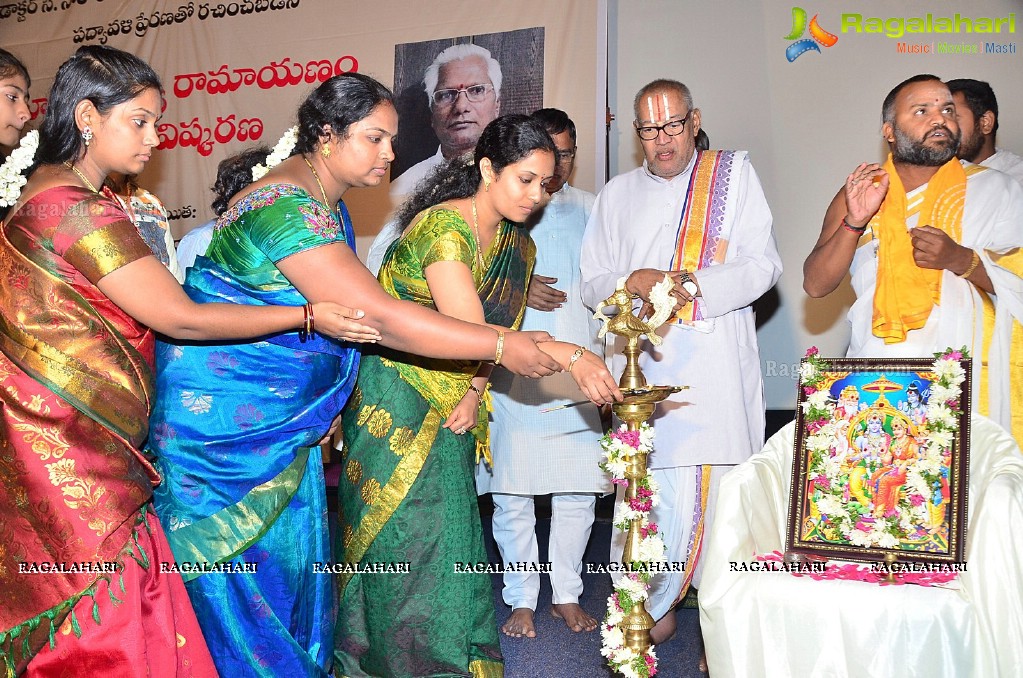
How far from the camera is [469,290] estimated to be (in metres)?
2.48

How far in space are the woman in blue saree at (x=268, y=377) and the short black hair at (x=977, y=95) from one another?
2.84 metres

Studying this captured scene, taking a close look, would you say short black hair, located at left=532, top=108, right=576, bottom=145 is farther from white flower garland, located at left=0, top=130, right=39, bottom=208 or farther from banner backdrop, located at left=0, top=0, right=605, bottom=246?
white flower garland, located at left=0, top=130, right=39, bottom=208

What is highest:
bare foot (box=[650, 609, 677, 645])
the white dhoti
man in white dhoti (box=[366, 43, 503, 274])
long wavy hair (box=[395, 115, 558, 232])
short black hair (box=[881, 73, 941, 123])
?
man in white dhoti (box=[366, 43, 503, 274])

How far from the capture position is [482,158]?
2.71 meters

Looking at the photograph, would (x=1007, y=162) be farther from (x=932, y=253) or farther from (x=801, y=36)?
(x=932, y=253)

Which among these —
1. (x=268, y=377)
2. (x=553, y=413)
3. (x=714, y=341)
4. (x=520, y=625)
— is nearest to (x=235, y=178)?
(x=268, y=377)

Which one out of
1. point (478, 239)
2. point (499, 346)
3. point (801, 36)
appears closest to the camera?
point (499, 346)

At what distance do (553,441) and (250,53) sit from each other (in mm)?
3640

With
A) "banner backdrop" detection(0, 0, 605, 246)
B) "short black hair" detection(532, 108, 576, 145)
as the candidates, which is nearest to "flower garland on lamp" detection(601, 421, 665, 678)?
"short black hair" detection(532, 108, 576, 145)

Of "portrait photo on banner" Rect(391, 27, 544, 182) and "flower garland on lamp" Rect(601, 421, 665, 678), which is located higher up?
"portrait photo on banner" Rect(391, 27, 544, 182)

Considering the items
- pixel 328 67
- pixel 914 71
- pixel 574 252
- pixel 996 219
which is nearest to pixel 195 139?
pixel 328 67

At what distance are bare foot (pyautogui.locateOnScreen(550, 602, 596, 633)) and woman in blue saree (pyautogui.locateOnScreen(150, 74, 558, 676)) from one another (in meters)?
1.34

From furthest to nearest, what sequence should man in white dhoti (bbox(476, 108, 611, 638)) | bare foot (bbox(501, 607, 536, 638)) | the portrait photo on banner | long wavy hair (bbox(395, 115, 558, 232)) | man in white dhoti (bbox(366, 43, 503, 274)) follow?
1. man in white dhoti (bbox(366, 43, 503, 274))
2. the portrait photo on banner
3. man in white dhoti (bbox(476, 108, 611, 638))
4. bare foot (bbox(501, 607, 536, 638))
5. long wavy hair (bbox(395, 115, 558, 232))

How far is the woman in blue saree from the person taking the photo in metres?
2.19
